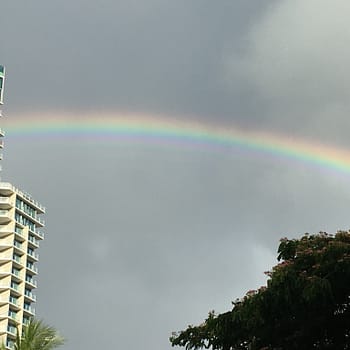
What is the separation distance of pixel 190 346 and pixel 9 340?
9990cm

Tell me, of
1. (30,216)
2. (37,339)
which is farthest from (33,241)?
(37,339)

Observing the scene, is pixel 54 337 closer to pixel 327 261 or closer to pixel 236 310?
pixel 236 310

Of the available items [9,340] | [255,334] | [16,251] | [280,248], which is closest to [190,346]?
[255,334]

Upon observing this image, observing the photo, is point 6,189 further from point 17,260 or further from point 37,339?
point 37,339

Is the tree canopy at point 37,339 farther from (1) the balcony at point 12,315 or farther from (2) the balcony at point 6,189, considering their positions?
(2) the balcony at point 6,189

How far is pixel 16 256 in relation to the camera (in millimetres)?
138750

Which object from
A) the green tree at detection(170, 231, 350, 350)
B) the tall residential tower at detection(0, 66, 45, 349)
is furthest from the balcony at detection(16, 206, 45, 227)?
the green tree at detection(170, 231, 350, 350)

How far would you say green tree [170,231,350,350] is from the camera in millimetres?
26797

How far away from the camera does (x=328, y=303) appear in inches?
1072

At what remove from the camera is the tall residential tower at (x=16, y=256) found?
131625 millimetres

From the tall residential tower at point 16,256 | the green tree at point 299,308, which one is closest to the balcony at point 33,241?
the tall residential tower at point 16,256

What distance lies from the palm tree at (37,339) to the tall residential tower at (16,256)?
105690 millimetres

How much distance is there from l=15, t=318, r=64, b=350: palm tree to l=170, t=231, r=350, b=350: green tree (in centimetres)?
642

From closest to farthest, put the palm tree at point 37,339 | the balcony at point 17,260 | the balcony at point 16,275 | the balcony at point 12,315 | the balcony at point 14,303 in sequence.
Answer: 1. the palm tree at point 37,339
2. the balcony at point 12,315
3. the balcony at point 14,303
4. the balcony at point 16,275
5. the balcony at point 17,260
